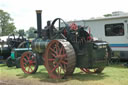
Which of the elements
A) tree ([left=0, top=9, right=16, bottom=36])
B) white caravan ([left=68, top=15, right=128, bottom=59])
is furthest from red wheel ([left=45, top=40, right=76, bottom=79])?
tree ([left=0, top=9, right=16, bottom=36])

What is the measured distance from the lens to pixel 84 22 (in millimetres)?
14109

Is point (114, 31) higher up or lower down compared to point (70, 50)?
higher up

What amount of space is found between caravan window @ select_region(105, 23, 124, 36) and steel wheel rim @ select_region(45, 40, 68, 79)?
17.0 feet

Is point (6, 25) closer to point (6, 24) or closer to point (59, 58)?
point (6, 24)

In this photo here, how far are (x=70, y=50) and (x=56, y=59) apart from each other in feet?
2.30

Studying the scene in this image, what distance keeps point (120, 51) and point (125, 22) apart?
5.24ft

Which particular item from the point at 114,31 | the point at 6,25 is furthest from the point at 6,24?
the point at 114,31

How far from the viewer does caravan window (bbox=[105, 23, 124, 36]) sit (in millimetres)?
12372

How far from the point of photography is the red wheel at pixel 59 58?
765 cm

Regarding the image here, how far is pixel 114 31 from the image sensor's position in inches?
500

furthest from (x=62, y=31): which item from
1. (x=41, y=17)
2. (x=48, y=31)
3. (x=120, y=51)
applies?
(x=120, y=51)

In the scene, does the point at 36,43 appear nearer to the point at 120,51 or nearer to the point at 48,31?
the point at 48,31

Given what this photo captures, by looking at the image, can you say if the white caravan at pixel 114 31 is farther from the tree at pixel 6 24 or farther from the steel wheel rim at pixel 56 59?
the tree at pixel 6 24

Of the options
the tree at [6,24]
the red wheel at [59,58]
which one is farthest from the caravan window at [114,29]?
the tree at [6,24]
